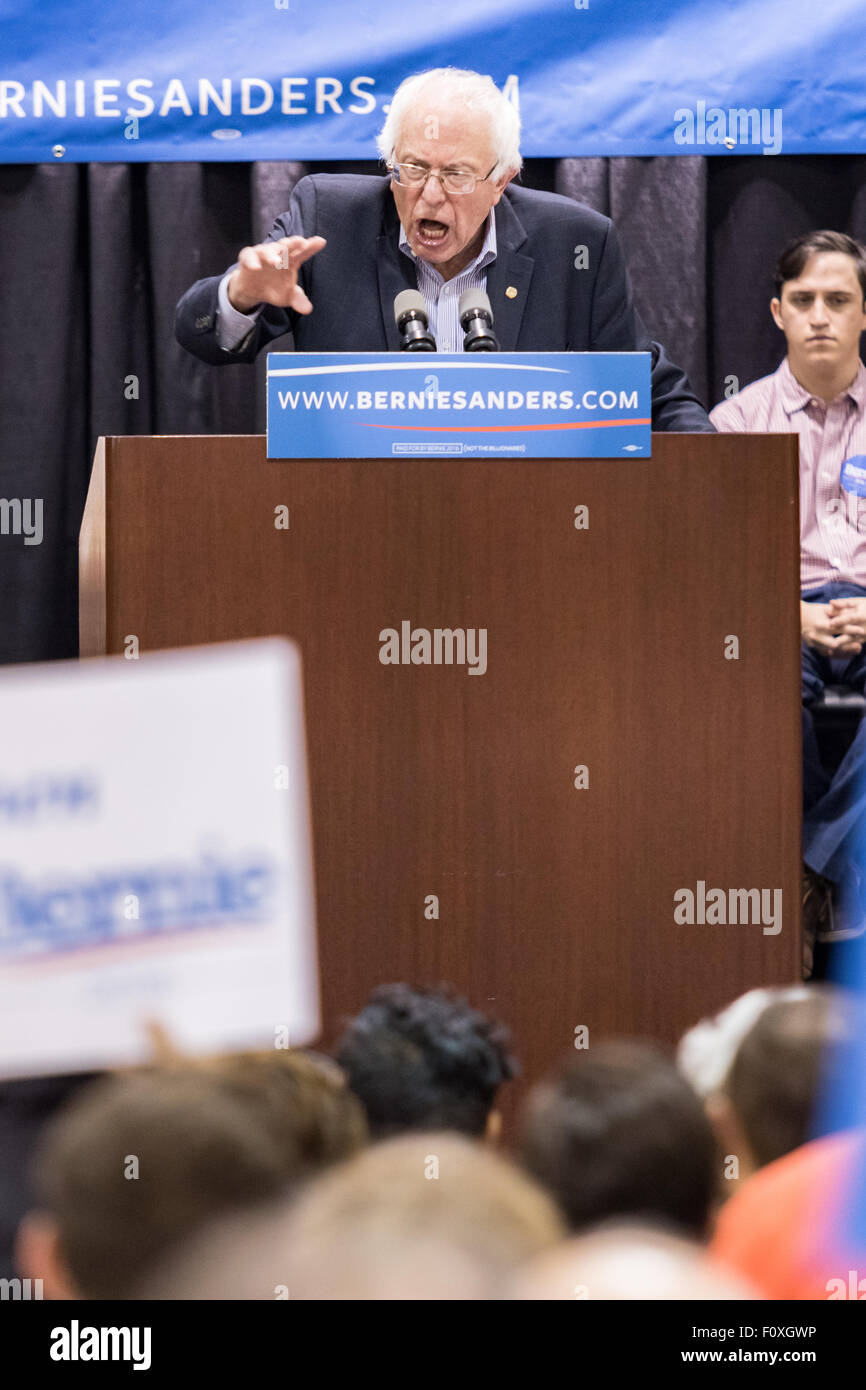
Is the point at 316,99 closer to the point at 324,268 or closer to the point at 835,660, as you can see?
the point at 324,268

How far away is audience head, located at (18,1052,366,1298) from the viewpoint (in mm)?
1043

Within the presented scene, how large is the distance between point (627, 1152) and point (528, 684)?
2.83 ft

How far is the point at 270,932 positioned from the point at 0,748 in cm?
25

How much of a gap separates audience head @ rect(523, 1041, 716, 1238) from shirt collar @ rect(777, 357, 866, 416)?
2.91 metres

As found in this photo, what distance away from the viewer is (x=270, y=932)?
4.00 ft

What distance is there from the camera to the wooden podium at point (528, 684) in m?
1.91

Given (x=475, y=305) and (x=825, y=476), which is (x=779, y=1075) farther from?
(x=825, y=476)

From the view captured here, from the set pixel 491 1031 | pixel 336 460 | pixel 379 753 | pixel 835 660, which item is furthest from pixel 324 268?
pixel 491 1031

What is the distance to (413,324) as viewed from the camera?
2252mm

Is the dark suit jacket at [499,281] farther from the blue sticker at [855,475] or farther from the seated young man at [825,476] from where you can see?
the blue sticker at [855,475]

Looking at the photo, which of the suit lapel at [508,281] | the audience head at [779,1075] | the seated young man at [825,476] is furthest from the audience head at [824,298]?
the audience head at [779,1075]
